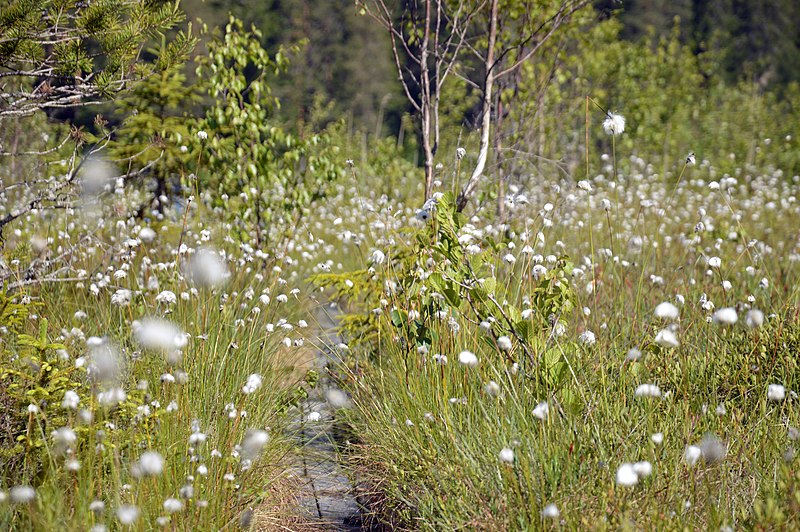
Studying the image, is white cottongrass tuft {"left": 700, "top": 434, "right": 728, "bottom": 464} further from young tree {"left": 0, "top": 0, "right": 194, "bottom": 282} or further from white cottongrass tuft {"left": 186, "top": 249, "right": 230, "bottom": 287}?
young tree {"left": 0, "top": 0, "right": 194, "bottom": 282}

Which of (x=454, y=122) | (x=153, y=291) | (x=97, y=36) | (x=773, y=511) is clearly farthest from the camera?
(x=454, y=122)

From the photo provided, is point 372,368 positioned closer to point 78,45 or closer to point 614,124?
point 614,124

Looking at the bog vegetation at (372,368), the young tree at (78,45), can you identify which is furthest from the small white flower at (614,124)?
the young tree at (78,45)

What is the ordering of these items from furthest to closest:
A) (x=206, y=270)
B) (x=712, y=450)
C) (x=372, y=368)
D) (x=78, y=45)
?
(x=372, y=368) → (x=206, y=270) → (x=78, y=45) → (x=712, y=450)

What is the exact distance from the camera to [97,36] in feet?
11.0

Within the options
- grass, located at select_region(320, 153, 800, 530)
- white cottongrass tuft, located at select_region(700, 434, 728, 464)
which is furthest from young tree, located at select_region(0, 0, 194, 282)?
white cottongrass tuft, located at select_region(700, 434, 728, 464)

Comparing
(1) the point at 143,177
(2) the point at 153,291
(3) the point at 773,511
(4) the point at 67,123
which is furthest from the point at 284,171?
(3) the point at 773,511

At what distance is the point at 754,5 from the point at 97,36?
41658mm

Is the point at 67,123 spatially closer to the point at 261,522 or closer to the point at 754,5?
the point at 261,522

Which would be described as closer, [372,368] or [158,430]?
[158,430]

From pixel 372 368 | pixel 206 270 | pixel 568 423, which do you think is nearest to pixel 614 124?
pixel 568 423

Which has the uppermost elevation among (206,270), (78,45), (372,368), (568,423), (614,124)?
(614,124)

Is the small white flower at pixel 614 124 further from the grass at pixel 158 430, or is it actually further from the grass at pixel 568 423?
the grass at pixel 158 430

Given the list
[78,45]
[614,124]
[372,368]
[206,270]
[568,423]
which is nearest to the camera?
[568,423]
